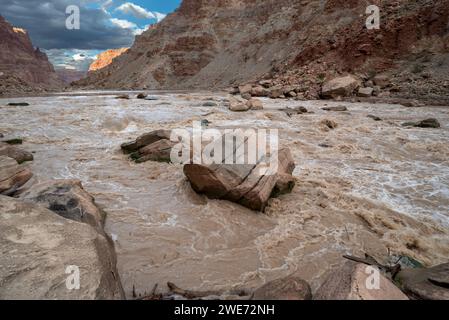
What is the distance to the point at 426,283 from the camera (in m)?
2.75

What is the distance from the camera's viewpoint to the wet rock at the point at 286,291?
249 centimetres

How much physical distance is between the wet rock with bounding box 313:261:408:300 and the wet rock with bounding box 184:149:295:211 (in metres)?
2.39

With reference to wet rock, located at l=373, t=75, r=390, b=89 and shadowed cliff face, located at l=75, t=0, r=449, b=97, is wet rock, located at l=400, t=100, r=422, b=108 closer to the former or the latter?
wet rock, located at l=373, t=75, r=390, b=89

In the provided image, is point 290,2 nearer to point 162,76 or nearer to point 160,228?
point 162,76

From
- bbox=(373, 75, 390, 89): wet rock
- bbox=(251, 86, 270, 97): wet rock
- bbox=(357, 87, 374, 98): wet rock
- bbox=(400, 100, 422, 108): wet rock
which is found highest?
bbox=(373, 75, 390, 89): wet rock

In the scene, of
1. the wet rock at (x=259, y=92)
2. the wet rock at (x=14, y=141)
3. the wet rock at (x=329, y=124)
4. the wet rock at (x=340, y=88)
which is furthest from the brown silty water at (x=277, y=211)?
the wet rock at (x=259, y=92)

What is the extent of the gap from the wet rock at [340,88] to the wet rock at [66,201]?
60.3 feet

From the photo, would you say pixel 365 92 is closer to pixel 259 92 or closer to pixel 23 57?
pixel 259 92

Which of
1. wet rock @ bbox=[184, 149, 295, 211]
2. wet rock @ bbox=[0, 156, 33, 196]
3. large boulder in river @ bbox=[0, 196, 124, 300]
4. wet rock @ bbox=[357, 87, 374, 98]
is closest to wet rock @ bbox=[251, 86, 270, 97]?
wet rock @ bbox=[357, 87, 374, 98]

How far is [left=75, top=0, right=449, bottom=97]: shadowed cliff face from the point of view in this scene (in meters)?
22.4

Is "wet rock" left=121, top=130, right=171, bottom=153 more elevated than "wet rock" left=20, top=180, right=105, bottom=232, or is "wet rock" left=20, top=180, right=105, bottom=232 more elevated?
"wet rock" left=121, top=130, right=171, bottom=153

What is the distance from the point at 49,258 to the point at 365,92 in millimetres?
20081

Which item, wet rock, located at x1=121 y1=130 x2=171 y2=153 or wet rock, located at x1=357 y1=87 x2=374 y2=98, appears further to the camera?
wet rock, located at x1=357 y1=87 x2=374 y2=98
